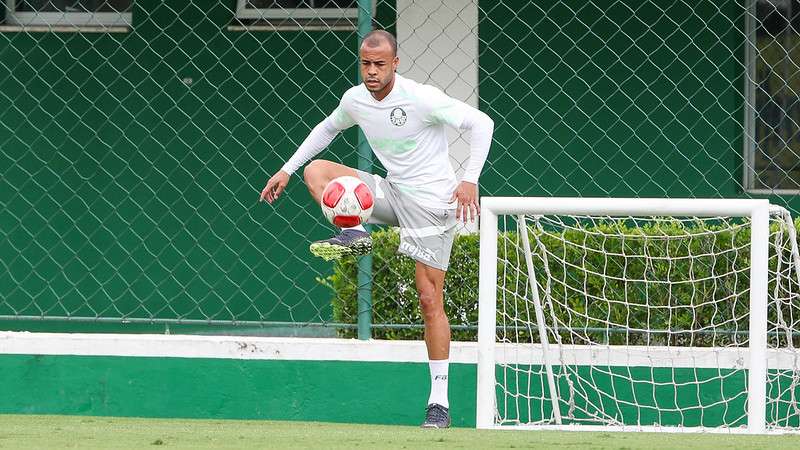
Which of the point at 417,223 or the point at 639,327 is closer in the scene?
the point at 417,223

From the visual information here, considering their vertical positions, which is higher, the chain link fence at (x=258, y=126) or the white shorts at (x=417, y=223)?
the chain link fence at (x=258, y=126)

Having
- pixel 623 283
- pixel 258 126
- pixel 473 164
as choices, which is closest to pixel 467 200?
pixel 473 164

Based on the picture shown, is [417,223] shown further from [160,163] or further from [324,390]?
[160,163]

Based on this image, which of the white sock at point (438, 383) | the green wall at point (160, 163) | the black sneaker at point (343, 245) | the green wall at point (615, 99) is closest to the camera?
the black sneaker at point (343, 245)

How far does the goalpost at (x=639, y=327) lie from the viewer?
6227 mm

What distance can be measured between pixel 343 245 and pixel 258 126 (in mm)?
2864

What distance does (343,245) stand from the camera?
5.57 meters

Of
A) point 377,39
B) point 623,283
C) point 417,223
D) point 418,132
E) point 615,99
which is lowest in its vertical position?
point 623,283

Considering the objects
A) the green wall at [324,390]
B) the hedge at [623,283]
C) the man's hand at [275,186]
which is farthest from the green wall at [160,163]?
the man's hand at [275,186]

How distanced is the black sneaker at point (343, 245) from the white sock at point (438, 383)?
0.59 m

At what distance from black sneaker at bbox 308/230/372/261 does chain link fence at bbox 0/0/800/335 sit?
225 cm

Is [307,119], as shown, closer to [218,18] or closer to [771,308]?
[218,18]

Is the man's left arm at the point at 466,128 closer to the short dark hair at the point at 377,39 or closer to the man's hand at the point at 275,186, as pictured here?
the short dark hair at the point at 377,39

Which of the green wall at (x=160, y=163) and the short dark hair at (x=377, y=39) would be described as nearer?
the short dark hair at (x=377, y=39)
